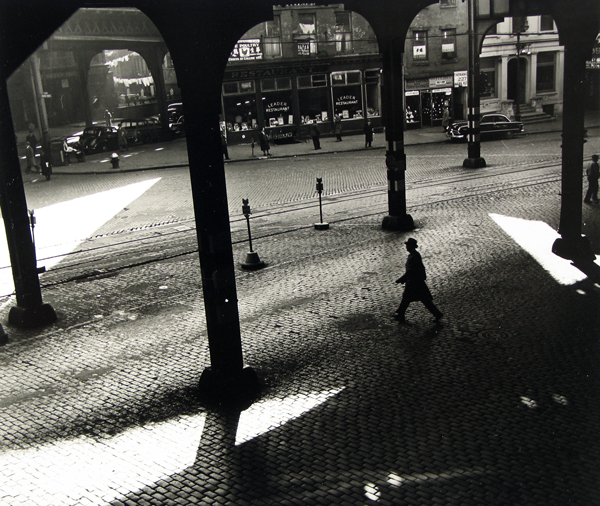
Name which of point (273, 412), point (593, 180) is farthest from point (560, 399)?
point (593, 180)

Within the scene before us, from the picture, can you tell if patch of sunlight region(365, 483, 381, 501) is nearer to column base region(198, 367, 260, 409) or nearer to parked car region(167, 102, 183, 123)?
column base region(198, 367, 260, 409)

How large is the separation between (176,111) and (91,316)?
1425 inches

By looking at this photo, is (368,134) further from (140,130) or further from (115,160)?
(140,130)

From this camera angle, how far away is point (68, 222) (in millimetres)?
19906

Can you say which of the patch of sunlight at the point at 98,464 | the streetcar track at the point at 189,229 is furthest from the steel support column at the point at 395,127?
the patch of sunlight at the point at 98,464

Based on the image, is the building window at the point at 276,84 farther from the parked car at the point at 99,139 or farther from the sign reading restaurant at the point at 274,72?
the parked car at the point at 99,139

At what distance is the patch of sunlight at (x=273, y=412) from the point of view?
23.2ft

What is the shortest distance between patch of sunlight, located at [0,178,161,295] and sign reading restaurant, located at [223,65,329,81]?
546 inches

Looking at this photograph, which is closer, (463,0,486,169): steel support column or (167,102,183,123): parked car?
(463,0,486,169): steel support column

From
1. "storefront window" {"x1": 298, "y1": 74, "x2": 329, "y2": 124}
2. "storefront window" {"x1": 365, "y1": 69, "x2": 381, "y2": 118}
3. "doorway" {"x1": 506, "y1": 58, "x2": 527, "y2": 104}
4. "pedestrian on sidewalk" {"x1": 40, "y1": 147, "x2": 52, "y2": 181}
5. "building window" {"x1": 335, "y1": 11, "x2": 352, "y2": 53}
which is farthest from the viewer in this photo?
"doorway" {"x1": 506, "y1": 58, "x2": 527, "y2": 104}

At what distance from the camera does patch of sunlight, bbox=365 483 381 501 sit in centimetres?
571

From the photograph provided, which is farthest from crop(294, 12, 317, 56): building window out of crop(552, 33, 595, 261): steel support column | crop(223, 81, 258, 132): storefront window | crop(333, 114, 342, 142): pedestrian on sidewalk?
crop(552, 33, 595, 261): steel support column

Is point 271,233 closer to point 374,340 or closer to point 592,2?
point 374,340

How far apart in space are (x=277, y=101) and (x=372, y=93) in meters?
6.53
